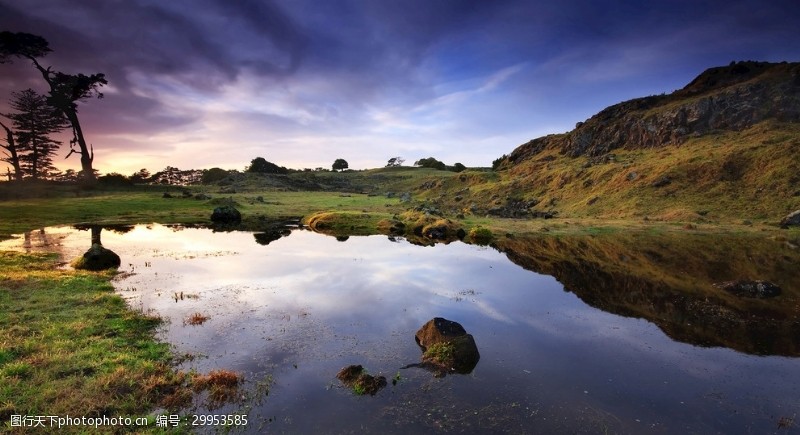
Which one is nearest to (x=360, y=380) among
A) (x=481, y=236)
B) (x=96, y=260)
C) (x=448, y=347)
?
(x=448, y=347)

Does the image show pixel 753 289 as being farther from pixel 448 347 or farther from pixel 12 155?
pixel 12 155

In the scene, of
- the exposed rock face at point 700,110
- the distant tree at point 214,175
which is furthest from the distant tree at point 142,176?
the exposed rock face at point 700,110

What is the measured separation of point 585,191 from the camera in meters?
74.8

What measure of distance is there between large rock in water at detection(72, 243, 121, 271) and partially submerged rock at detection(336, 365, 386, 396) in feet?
76.4

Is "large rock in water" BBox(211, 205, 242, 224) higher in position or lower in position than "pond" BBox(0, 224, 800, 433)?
higher

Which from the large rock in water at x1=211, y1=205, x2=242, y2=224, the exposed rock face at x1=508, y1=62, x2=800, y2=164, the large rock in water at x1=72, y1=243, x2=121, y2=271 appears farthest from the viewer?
the exposed rock face at x1=508, y1=62, x2=800, y2=164

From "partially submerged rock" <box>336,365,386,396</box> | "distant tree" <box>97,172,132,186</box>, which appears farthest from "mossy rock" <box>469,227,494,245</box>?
"distant tree" <box>97,172,132,186</box>

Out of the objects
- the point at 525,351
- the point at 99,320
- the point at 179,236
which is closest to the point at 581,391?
the point at 525,351

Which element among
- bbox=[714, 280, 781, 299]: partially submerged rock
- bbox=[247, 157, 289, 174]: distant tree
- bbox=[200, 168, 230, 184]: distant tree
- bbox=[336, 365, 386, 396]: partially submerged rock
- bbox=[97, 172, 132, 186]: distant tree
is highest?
bbox=[247, 157, 289, 174]: distant tree

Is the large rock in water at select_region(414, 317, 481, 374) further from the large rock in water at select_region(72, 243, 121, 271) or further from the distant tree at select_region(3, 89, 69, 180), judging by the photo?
the distant tree at select_region(3, 89, 69, 180)

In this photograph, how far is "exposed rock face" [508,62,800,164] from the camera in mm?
76625

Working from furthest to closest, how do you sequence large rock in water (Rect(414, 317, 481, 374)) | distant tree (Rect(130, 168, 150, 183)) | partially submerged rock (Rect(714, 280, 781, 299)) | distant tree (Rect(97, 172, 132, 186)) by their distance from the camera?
distant tree (Rect(130, 168, 150, 183)) < distant tree (Rect(97, 172, 132, 186)) < partially submerged rock (Rect(714, 280, 781, 299)) < large rock in water (Rect(414, 317, 481, 374))

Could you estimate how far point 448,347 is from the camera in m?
15.0

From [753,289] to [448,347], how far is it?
67.6 feet
